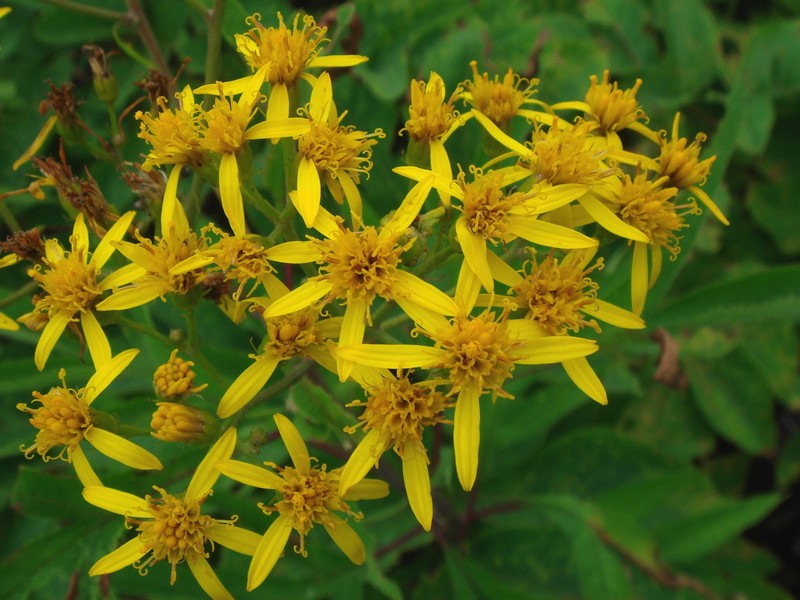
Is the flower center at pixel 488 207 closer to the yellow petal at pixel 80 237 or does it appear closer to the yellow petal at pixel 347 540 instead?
the yellow petal at pixel 347 540

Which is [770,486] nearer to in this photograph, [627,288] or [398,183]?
[627,288]

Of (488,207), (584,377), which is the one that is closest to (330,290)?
(488,207)

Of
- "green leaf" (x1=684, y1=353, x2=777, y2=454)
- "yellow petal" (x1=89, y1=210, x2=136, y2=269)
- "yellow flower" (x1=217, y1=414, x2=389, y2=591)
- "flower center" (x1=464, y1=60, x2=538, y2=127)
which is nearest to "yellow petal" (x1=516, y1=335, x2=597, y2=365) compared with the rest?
"yellow flower" (x1=217, y1=414, x2=389, y2=591)

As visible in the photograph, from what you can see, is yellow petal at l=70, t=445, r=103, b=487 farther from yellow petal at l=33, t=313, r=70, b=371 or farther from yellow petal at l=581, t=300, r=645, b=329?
yellow petal at l=581, t=300, r=645, b=329

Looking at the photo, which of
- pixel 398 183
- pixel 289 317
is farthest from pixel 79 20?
pixel 289 317

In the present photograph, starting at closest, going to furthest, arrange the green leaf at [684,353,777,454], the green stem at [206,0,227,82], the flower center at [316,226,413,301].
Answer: the flower center at [316,226,413,301] → the green stem at [206,0,227,82] → the green leaf at [684,353,777,454]

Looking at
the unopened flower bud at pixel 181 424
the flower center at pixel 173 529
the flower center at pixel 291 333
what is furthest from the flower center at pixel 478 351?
the flower center at pixel 173 529
